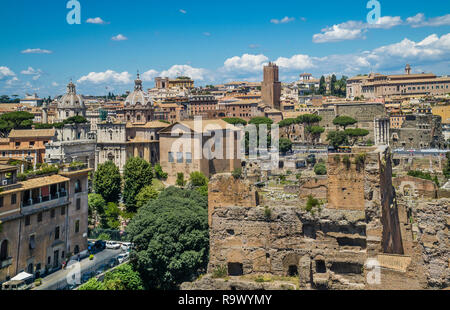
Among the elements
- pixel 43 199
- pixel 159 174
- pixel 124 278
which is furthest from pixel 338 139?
pixel 124 278

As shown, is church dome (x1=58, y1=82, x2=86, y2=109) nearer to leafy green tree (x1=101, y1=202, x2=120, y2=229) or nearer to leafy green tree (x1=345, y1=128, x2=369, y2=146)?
leafy green tree (x1=101, y1=202, x2=120, y2=229)

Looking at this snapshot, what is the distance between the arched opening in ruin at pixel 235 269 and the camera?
1753 centimetres

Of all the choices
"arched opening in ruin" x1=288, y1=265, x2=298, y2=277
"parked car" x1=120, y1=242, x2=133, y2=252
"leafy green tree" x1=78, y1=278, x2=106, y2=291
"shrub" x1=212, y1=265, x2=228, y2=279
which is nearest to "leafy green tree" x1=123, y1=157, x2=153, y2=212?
"parked car" x1=120, y1=242, x2=133, y2=252

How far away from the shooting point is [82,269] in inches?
886

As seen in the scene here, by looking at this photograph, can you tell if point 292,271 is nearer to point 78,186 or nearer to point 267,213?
point 267,213

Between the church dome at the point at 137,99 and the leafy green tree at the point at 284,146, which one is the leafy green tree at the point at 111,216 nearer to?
the church dome at the point at 137,99

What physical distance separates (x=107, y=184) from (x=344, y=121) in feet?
156

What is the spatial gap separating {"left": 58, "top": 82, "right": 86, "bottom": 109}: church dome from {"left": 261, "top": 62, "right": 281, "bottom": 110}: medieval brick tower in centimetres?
3772

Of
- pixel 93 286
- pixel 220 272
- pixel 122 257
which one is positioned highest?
pixel 220 272

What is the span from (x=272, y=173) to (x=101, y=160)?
1781 centimetres

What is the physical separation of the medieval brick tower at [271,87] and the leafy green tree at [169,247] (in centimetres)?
7034

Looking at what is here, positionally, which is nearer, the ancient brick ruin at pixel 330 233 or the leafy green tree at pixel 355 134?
the ancient brick ruin at pixel 330 233

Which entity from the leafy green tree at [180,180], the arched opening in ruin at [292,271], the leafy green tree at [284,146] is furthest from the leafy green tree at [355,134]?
the arched opening in ruin at [292,271]

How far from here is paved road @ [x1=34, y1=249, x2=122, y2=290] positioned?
20.3 meters
